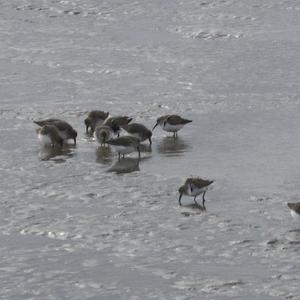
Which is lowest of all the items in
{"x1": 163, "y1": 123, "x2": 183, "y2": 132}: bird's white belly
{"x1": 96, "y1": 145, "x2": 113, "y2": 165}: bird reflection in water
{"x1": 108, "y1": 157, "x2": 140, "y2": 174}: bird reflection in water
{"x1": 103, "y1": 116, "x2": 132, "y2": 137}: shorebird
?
{"x1": 108, "y1": 157, "x2": 140, "y2": 174}: bird reflection in water

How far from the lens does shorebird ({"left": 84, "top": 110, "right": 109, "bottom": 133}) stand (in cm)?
2162

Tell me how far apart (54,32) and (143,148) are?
1073cm

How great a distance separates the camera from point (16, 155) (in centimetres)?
1989

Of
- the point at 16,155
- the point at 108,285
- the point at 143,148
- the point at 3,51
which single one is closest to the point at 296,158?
the point at 143,148

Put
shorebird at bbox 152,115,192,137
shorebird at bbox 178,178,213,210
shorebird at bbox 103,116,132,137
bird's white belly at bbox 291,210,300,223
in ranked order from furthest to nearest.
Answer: shorebird at bbox 103,116,132,137, shorebird at bbox 152,115,192,137, shorebird at bbox 178,178,213,210, bird's white belly at bbox 291,210,300,223

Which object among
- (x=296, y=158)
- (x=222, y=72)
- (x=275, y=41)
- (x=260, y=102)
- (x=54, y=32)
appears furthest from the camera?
(x=54, y=32)

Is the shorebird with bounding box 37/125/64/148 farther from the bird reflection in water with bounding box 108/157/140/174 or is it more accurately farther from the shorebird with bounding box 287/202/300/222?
the shorebird with bounding box 287/202/300/222

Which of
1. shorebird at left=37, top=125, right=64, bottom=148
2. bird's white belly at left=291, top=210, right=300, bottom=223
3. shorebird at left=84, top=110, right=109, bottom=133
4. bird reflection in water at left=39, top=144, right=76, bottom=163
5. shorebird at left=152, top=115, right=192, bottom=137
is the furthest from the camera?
shorebird at left=84, top=110, right=109, bottom=133

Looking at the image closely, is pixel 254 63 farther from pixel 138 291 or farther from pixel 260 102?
pixel 138 291

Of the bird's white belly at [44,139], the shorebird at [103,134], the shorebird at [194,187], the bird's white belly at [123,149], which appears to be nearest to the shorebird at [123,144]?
the bird's white belly at [123,149]

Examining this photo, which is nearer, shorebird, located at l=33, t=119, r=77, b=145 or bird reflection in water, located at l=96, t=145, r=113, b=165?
bird reflection in water, located at l=96, t=145, r=113, b=165

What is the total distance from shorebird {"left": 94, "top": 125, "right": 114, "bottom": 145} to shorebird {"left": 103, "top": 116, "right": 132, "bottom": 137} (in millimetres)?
464

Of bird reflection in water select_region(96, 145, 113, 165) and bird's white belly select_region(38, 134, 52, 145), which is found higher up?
bird's white belly select_region(38, 134, 52, 145)

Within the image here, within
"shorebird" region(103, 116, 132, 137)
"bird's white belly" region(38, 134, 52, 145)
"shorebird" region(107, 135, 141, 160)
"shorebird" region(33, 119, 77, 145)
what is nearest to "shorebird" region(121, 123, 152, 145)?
"shorebird" region(103, 116, 132, 137)
